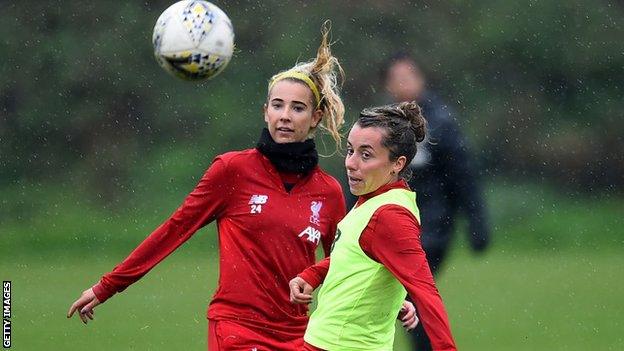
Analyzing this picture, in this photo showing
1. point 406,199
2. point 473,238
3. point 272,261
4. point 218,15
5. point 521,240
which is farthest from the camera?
point 521,240

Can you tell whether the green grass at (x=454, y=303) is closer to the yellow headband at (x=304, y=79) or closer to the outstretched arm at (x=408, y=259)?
the yellow headband at (x=304, y=79)

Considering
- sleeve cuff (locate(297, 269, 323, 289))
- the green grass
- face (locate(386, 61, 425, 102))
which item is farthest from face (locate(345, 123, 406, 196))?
the green grass

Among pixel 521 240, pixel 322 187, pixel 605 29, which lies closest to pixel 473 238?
pixel 322 187

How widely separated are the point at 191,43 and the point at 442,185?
2.33 metres

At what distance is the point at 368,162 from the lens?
12.4ft

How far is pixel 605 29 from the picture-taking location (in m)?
15.6

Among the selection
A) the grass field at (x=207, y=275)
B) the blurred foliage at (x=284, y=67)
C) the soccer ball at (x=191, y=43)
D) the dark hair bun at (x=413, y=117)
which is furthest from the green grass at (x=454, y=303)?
the dark hair bun at (x=413, y=117)

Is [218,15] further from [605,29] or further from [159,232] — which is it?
[605,29]

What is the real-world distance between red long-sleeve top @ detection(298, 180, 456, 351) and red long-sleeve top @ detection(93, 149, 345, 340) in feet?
1.98

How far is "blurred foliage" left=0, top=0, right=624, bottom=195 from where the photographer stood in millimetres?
14008

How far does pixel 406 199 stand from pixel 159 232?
914mm

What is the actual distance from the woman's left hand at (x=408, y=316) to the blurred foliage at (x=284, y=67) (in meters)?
9.36

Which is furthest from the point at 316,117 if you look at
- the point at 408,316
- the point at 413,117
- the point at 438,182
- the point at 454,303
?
the point at 454,303

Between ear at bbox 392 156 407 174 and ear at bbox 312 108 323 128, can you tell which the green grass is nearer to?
ear at bbox 312 108 323 128
